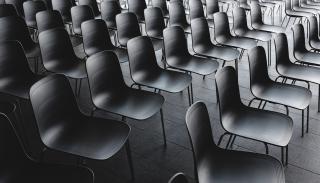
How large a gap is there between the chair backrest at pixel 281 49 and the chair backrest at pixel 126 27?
1.84 meters

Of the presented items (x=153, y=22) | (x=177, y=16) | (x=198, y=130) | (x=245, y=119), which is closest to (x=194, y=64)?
(x=245, y=119)

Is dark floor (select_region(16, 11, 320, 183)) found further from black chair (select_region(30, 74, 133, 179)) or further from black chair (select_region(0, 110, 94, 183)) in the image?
black chair (select_region(0, 110, 94, 183))

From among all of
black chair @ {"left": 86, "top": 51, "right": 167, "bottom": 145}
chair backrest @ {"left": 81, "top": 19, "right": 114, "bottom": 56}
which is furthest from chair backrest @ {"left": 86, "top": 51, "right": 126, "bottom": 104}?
chair backrest @ {"left": 81, "top": 19, "right": 114, "bottom": 56}

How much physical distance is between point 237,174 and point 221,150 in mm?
235

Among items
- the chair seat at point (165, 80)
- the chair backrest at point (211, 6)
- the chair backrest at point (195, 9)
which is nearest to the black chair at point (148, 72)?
the chair seat at point (165, 80)

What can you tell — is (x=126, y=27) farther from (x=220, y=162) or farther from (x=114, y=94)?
(x=220, y=162)

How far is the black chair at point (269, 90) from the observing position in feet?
10.1

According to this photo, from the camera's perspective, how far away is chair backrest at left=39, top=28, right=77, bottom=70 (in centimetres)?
366

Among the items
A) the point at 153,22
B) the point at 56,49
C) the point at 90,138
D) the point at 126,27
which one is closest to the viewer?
the point at 90,138

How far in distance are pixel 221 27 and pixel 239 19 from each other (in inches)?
20.0

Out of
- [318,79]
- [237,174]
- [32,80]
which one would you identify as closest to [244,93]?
[318,79]

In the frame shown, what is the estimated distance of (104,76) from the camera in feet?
10.1

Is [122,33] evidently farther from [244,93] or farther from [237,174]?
[237,174]

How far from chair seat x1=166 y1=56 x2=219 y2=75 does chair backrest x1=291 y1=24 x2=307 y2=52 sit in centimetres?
112
